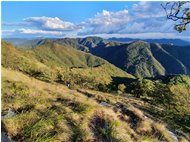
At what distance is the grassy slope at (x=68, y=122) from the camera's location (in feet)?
32.3

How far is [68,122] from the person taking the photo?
12.7 m

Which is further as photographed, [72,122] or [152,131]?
[152,131]

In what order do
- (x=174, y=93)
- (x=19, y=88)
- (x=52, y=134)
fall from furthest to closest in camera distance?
(x=174, y=93) → (x=19, y=88) → (x=52, y=134)

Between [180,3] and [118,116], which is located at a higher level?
[180,3]

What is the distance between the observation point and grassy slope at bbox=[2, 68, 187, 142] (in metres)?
9.83

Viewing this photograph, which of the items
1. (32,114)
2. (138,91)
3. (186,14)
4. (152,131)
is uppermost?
(186,14)

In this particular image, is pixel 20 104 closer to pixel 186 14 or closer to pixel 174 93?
pixel 186 14

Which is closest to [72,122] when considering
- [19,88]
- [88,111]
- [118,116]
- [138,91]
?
[88,111]

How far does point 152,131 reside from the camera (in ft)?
50.3

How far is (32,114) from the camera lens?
10.9m

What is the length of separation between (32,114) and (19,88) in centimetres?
609

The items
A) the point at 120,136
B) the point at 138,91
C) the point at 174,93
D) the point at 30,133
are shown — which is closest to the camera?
the point at 30,133

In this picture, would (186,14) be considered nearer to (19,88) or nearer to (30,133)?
(19,88)

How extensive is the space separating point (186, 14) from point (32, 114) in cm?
872
